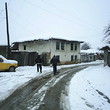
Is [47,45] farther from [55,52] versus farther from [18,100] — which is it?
[18,100]

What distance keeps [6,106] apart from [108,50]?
19977mm

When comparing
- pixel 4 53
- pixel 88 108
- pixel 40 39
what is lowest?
pixel 88 108

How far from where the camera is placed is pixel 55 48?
27.7m

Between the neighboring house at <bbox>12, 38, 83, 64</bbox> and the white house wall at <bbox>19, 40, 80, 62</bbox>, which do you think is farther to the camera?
the white house wall at <bbox>19, 40, 80, 62</bbox>

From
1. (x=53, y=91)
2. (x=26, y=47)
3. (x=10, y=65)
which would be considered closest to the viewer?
(x=53, y=91)

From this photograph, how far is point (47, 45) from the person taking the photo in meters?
27.5

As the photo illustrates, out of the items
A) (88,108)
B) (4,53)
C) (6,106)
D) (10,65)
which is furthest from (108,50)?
(6,106)

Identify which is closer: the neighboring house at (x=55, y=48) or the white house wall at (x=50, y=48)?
the neighboring house at (x=55, y=48)

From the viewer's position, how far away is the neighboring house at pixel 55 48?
88.8 feet

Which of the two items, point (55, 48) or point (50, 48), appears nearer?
point (50, 48)

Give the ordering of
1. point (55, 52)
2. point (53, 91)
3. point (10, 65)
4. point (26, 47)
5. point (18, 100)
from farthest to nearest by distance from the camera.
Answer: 1. point (26, 47)
2. point (55, 52)
3. point (10, 65)
4. point (53, 91)
5. point (18, 100)

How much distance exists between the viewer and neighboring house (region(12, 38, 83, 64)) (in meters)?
27.1

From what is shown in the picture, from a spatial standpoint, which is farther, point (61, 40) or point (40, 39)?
point (61, 40)

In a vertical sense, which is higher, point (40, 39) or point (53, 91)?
point (40, 39)
